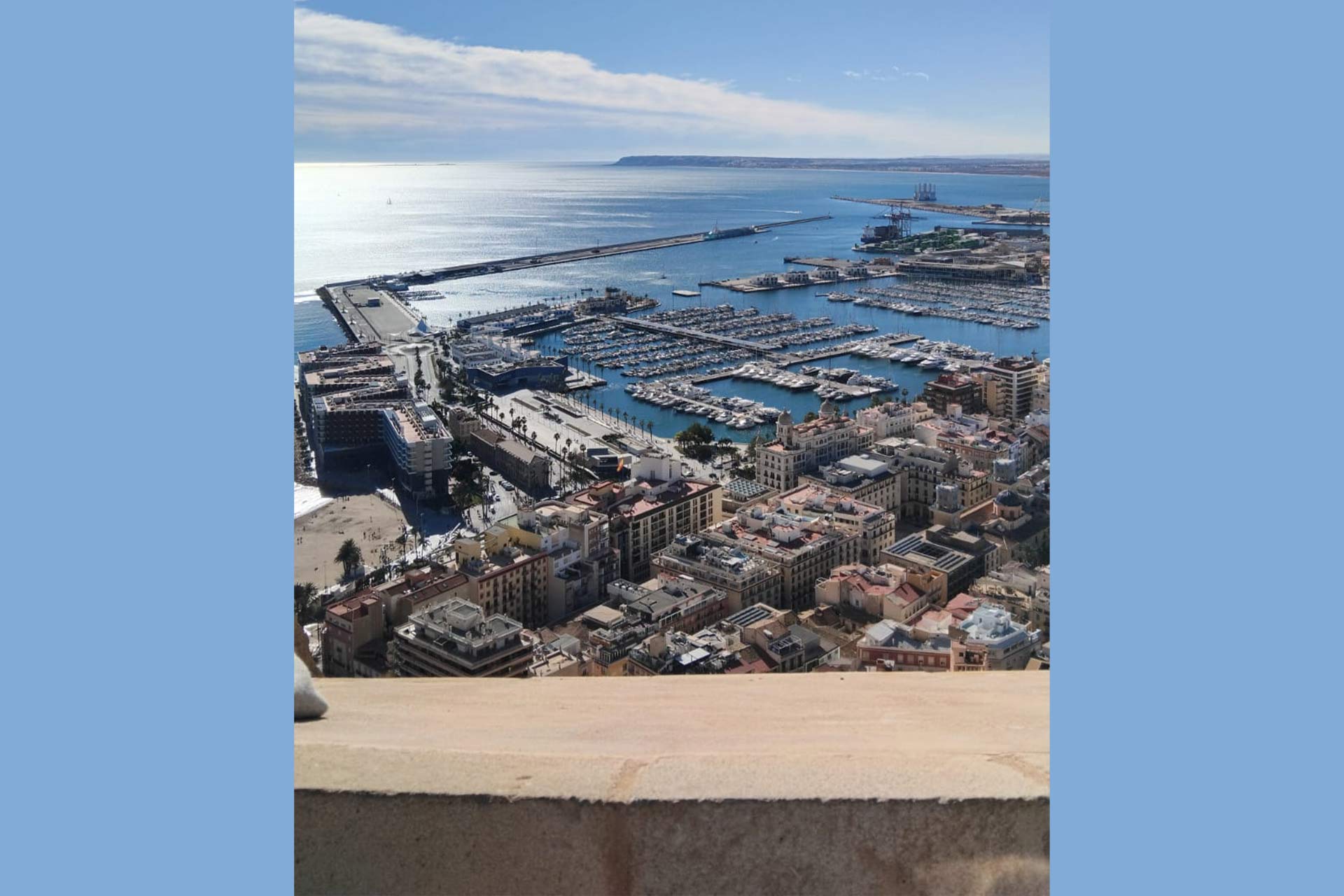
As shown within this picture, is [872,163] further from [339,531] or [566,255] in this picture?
[566,255]

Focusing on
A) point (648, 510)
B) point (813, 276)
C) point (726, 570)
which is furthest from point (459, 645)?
point (813, 276)

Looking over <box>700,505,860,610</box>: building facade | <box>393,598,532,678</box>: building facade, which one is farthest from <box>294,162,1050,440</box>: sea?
<box>700,505,860,610</box>: building facade

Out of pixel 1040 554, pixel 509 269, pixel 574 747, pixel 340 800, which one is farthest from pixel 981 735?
pixel 509 269

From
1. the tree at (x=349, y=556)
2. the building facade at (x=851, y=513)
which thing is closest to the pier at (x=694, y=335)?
the building facade at (x=851, y=513)

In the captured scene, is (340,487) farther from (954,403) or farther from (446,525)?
(954,403)

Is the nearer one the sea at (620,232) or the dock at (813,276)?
the sea at (620,232)

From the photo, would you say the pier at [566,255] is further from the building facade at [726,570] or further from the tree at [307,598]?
the tree at [307,598]

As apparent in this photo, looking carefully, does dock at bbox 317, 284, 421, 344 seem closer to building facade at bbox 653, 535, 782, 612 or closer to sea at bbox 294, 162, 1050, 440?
sea at bbox 294, 162, 1050, 440
